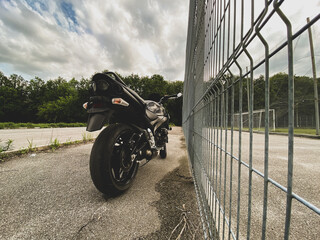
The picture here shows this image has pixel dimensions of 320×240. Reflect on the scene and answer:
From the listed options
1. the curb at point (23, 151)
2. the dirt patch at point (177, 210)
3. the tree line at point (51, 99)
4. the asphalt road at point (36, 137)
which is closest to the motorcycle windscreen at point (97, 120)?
the dirt patch at point (177, 210)

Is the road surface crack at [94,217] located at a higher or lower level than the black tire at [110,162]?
lower

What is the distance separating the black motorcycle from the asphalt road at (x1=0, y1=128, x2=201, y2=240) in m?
0.19

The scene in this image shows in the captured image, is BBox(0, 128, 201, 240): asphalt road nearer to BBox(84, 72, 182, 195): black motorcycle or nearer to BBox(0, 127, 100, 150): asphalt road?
BBox(84, 72, 182, 195): black motorcycle

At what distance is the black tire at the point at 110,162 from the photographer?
1239 millimetres

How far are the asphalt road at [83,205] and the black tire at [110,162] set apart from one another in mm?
121

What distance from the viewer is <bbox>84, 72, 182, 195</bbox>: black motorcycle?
1.26m

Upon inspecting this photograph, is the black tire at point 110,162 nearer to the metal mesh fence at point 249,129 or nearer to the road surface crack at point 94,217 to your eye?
the road surface crack at point 94,217

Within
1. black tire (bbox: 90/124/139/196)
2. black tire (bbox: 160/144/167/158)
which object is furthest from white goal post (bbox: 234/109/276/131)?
black tire (bbox: 160/144/167/158)

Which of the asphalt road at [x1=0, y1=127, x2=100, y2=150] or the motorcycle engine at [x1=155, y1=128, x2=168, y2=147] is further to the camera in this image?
the asphalt road at [x1=0, y1=127, x2=100, y2=150]

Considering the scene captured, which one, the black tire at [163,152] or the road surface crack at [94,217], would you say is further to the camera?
the black tire at [163,152]

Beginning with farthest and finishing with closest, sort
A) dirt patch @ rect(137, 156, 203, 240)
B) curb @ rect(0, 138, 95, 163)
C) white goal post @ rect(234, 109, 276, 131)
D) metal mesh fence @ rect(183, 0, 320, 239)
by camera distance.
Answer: curb @ rect(0, 138, 95, 163) < dirt patch @ rect(137, 156, 203, 240) < white goal post @ rect(234, 109, 276, 131) < metal mesh fence @ rect(183, 0, 320, 239)

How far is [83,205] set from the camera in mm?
1223

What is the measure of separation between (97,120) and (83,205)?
0.73 metres

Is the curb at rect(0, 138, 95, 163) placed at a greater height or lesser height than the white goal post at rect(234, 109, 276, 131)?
lesser
